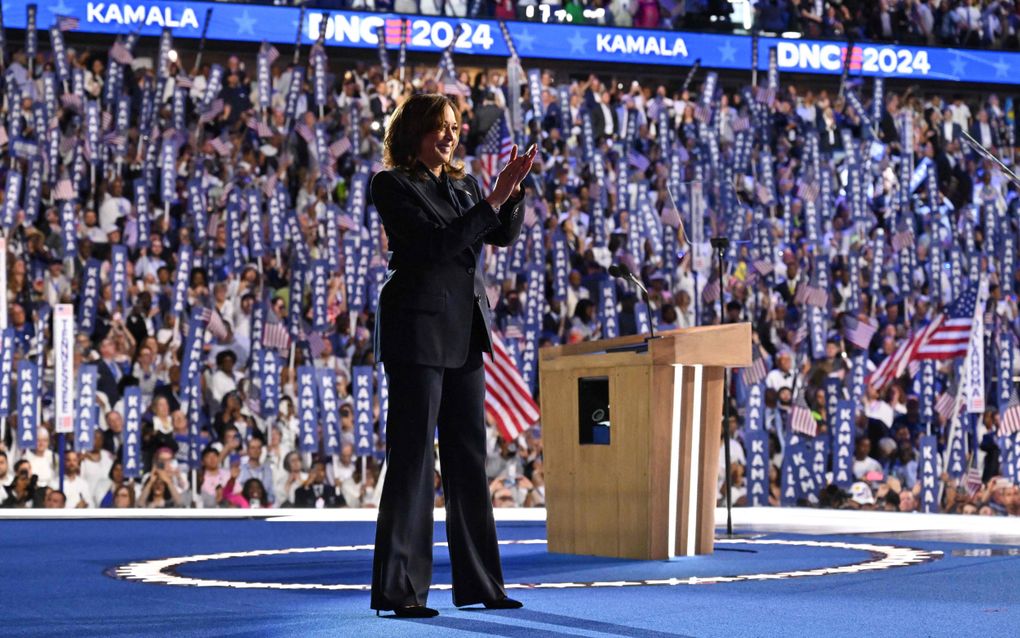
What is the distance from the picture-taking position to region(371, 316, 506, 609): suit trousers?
342cm

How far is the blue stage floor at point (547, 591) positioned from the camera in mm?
3160

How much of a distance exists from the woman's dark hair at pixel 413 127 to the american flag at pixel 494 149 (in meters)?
9.17

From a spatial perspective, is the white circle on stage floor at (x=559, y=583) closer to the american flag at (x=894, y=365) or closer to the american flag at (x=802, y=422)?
the american flag at (x=802, y=422)

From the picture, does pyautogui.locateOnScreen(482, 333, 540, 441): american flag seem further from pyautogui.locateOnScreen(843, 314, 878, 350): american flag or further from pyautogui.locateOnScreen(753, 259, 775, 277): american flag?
pyautogui.locateOnScreen(753, 259, 775, 277): american flag

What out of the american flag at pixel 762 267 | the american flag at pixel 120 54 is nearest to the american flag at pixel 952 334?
the american flag at pixel 762 267

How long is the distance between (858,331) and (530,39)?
5877 millimetres

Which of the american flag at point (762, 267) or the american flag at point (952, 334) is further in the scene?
the american flag at point (762, 267)

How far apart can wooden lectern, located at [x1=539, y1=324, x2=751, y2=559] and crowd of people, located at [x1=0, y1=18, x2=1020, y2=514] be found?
3.70 meters

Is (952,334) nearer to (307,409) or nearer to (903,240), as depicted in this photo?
(903,240)

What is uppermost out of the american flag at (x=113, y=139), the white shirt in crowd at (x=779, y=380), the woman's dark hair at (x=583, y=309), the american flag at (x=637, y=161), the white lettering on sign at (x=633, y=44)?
the white lettering on sign at (x=633, y=44)

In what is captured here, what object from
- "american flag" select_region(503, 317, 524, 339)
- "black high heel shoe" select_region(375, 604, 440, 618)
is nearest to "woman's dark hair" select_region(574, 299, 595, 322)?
"american flag" select_region(503, 317, 524, 339)

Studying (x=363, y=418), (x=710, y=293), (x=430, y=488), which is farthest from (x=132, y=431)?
(x=430, y=488)

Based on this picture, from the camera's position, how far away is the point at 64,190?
11.2m

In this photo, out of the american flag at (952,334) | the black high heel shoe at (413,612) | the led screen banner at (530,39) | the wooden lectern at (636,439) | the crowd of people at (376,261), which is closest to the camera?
the black high heel shoe at (413,612)
